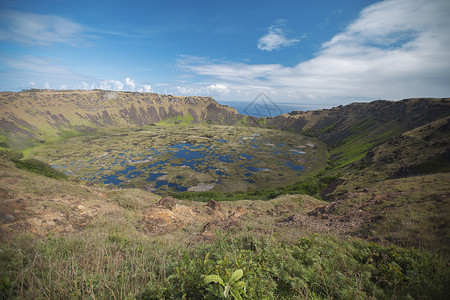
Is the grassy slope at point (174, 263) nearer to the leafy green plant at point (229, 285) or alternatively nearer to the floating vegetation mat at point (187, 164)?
the leafy green plant at point (229, 285)

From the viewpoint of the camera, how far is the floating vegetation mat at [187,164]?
61.3 metres

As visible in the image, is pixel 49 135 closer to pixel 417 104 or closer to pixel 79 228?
pixel 79 228

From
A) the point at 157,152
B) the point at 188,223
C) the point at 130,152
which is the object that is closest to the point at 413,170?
the point at 188,223

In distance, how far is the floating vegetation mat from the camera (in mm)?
61344

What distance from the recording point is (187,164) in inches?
3191

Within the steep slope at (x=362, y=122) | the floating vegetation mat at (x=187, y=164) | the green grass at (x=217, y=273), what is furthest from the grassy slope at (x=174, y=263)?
the steep slope at (x=362, y=122)

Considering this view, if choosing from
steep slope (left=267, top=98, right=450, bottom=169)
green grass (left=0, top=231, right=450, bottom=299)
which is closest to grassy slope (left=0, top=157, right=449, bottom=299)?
green grass (left=0, top=231, right=450, bottom=299)

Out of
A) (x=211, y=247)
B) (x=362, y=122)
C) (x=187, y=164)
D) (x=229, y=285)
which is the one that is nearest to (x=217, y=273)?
(x=229, y=285)

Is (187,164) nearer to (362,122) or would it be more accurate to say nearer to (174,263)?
(174,263)

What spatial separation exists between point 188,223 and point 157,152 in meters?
92.5

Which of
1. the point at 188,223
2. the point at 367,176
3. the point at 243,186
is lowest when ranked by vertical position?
the point at 243,186

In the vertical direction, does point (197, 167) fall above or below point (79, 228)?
below

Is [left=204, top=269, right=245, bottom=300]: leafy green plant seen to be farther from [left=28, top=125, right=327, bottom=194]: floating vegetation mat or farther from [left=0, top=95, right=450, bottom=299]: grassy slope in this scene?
[left=28, top=125, right=327, bottom=194]: floating vegetation mat

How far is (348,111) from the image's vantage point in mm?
157000
